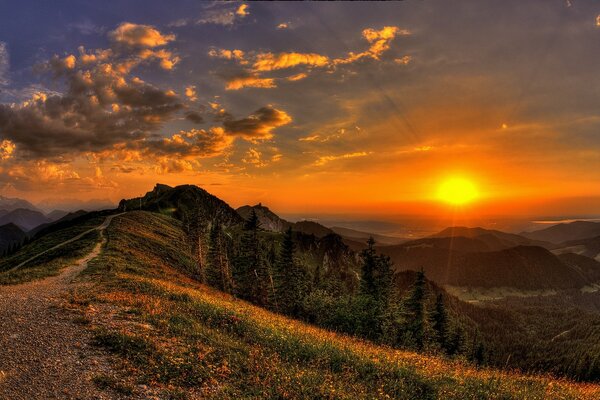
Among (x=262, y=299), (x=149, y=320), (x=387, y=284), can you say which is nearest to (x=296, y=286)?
(x=262, y=299)

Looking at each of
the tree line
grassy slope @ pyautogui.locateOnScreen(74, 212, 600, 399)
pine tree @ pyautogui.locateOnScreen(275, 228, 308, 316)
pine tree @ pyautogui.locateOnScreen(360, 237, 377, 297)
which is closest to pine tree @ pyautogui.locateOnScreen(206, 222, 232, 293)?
the tree line

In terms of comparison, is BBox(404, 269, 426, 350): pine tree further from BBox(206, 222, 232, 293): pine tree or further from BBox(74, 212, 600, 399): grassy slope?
BBox(206, 222, 232, 293): pine tree

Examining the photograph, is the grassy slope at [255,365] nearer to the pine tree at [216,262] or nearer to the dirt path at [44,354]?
the dirt path at [44,354]

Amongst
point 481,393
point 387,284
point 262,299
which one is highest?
point 481,393

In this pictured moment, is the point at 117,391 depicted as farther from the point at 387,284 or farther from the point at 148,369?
the point at 387,284

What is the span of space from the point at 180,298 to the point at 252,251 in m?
31.2

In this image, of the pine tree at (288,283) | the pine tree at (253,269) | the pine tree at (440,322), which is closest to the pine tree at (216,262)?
the pine tree at (253,269)

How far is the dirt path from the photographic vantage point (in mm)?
10586

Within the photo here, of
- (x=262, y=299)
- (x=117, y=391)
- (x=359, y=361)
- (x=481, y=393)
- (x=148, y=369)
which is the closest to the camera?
(x=117, y=391)

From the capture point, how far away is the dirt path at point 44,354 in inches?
417

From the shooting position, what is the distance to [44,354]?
1290 cm

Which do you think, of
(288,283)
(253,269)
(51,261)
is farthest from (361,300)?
(51,261)

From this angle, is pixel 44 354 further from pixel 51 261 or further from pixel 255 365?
pixel 51 261

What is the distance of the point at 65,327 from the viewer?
617 inches
